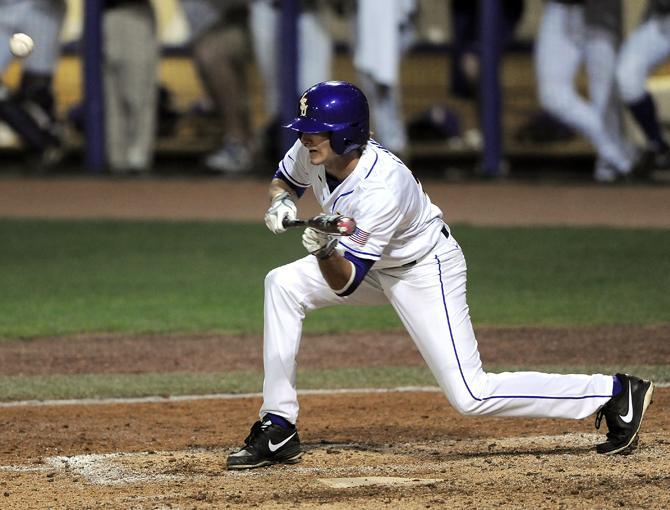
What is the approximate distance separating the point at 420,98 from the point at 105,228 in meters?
6.64

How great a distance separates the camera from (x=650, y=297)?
9008 mm

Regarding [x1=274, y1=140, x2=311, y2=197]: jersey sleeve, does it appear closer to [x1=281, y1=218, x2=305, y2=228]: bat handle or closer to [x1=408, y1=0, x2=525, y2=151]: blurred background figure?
[x1=281, y1=218, x2=305, y2=228]: bat handle

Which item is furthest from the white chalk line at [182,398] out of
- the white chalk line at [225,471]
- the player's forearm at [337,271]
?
the player's forearm at [337,271]

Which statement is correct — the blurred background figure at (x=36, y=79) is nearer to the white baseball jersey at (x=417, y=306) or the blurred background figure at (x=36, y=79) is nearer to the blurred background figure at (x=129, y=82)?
the blurred background figure at (x=129, y=82)

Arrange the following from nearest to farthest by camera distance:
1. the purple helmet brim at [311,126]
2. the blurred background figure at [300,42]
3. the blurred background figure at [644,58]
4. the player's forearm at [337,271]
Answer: the player's forearm at [337,271], the purple helmet brim at [311,126], the blurred background figure at [644,58], the blurred background figure at [300,42]

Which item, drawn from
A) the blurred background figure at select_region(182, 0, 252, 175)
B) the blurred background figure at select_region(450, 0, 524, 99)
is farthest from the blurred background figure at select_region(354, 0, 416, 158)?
the blurred background figure at select_region(182, 0, 252, 175)

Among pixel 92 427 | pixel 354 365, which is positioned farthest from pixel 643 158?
pixel 92 427

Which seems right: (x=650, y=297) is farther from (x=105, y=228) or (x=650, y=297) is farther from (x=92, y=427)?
(x=105, y=228)

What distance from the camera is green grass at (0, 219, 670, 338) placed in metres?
8.58

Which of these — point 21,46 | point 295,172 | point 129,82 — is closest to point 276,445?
point 295,172

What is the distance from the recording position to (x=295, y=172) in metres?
5.54

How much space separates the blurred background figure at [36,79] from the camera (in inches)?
606

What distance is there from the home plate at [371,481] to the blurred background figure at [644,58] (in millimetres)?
8814

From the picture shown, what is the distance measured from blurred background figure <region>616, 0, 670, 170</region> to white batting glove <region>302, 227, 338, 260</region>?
8919mm
